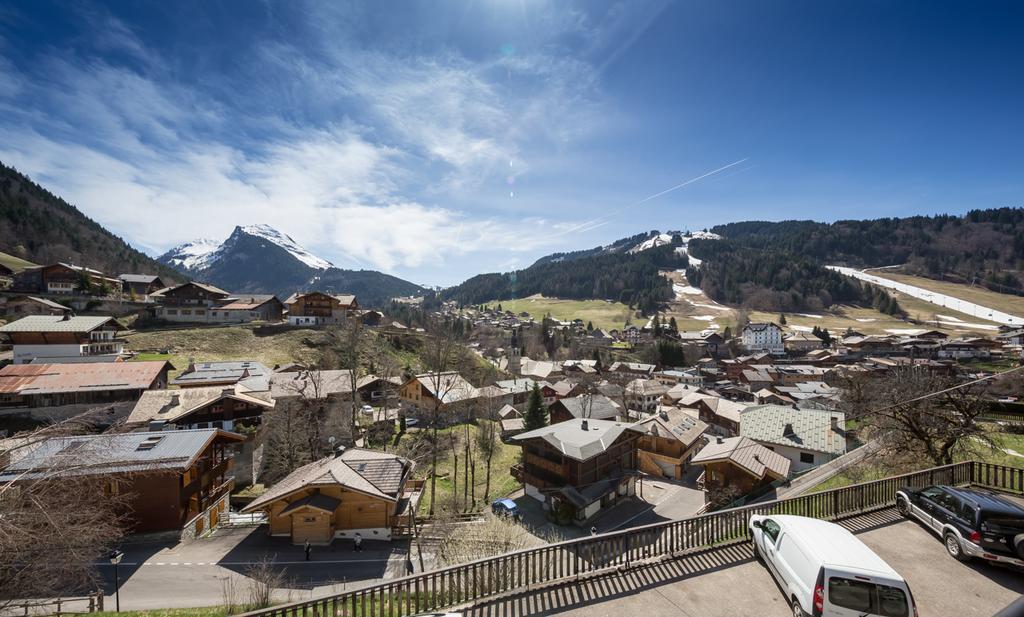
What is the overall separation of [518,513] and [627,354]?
102m

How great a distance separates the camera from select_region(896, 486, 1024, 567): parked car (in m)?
6.85

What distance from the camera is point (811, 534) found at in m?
6.20

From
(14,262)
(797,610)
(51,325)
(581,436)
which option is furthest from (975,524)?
(14,262)

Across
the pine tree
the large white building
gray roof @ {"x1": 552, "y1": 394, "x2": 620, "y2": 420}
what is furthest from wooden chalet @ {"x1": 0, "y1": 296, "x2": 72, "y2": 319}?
the large white building

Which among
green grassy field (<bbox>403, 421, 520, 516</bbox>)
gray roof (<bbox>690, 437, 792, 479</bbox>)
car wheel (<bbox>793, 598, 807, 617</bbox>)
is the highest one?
car wheel (<bbox>793, 598, 807, 617</bbox>)

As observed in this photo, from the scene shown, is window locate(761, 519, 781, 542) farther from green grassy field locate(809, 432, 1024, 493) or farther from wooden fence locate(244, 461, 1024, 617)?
green grassy field locate(809, 432, 1024, 493)

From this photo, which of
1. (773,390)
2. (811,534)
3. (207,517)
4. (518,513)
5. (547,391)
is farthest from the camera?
(773,390)

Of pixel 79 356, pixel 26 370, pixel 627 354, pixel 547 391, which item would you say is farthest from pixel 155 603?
pixel 627 354

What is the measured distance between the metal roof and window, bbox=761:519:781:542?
4899 cm

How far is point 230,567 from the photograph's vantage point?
1563 centimetres

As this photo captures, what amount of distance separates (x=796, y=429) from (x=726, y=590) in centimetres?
3938

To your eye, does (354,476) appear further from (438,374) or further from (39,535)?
(39,535)

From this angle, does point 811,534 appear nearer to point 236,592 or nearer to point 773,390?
point 236,592

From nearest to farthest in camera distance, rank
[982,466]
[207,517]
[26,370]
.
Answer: [982,466] → [207,517] → [26,370]
